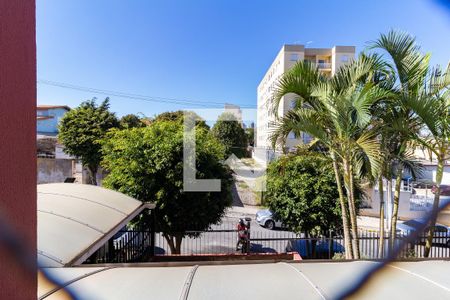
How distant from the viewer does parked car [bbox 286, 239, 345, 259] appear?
8.03 meters

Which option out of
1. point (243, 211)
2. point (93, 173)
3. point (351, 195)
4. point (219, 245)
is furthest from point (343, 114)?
point (93, 173)

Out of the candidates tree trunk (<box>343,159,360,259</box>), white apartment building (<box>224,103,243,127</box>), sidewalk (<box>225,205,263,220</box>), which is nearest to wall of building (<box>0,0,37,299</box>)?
tree trunk (<box>343,159,360,259</box>)

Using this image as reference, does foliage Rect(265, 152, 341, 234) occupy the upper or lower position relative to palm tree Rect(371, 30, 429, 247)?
lower

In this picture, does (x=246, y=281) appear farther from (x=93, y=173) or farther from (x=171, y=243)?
(x=93, y=173)

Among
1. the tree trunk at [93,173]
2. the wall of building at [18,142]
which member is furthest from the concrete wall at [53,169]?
the wall of building at [18,142]

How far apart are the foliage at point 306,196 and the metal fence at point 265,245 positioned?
1.59 feet

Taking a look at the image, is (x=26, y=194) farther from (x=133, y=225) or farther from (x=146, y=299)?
(x=133, y=225)

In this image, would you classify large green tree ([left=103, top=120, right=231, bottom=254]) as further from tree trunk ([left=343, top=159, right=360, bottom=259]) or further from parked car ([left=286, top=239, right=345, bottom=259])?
tree trunk ([left=343, top=159, right=360, bottom=259])

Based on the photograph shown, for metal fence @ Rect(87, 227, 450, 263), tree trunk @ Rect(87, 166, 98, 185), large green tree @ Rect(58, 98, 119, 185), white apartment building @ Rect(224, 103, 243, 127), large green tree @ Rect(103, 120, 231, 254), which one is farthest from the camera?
white apartment building @ Rect(224, 103, 243, 127)

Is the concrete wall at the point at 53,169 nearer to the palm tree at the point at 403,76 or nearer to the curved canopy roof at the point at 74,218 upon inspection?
the curved canopy roof at the point at 74,218

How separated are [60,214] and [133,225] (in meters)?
3.88

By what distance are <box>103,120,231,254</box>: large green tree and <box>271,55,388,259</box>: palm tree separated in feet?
10.0

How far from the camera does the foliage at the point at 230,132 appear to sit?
94.4 feet

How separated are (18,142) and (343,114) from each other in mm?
4397
